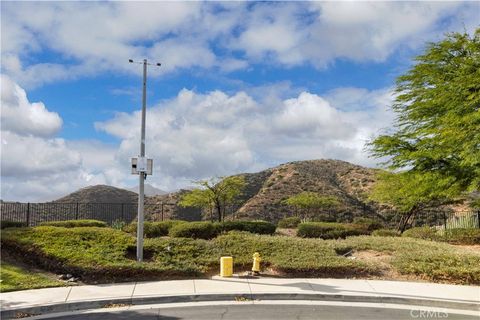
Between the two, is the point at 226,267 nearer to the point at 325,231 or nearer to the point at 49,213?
the point at 325,231

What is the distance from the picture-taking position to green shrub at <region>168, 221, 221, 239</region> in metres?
20.4

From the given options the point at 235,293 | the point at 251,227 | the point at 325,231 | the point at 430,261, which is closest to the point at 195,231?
the point at 251,227

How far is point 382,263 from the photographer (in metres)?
15.2

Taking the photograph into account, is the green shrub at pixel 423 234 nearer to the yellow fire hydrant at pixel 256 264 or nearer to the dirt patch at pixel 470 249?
the dirt patch at pixel 470 249

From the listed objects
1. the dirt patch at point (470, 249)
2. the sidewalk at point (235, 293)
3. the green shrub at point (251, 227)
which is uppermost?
the green shrub at point (251, 227)

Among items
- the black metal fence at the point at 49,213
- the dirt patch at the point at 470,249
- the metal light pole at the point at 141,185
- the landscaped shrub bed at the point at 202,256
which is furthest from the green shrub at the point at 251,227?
the black metal fence at the point at 49,213

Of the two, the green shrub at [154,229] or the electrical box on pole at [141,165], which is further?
the green shrub at [154,229]

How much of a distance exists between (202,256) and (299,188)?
140ft

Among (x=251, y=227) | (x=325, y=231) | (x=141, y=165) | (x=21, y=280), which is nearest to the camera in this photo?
(x=21, y=280)

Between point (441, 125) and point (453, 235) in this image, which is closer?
point (441, 125)

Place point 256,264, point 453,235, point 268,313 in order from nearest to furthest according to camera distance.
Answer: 1. point 268,313
2. point 256,264
3. point 453,235

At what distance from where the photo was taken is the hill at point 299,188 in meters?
49.5

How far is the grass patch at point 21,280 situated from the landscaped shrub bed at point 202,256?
80 cm

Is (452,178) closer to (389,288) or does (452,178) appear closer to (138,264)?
(389,288)
